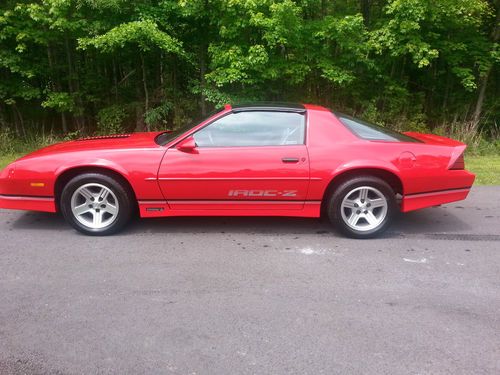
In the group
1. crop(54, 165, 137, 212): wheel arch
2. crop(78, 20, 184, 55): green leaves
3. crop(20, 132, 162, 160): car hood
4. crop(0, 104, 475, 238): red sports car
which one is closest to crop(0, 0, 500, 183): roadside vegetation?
crop(78, 20, 184, 55): green leaves

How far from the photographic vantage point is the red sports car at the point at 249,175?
14.7 feet

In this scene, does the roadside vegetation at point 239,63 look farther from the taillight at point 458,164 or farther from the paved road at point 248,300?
the paved road at point 248,300

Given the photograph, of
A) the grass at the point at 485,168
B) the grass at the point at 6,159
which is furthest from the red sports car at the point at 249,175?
the grass at the point at 6,159

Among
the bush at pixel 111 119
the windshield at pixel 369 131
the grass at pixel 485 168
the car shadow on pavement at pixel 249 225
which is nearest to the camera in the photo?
the windshield at pixel 369 131

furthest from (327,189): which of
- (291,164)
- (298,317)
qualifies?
(298,317)

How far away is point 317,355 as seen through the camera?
261 cm

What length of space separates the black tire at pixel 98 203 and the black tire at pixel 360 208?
2.19m

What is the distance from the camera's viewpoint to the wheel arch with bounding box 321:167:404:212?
4.52 meters

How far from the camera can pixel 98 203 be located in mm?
4617

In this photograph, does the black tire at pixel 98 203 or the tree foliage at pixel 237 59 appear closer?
the black tire at pixel 98 203

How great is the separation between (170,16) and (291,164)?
6597mm

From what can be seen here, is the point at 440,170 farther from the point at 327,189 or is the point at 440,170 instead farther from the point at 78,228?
the point at 78,228

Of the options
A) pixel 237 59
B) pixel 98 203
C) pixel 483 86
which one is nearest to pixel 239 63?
pixel 237 59

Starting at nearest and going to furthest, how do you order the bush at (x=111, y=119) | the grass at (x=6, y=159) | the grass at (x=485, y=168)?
Result: the grass at (x=485, y=168) < the grass at (x=6, y=159) < the bush at (x=111, y=119)
